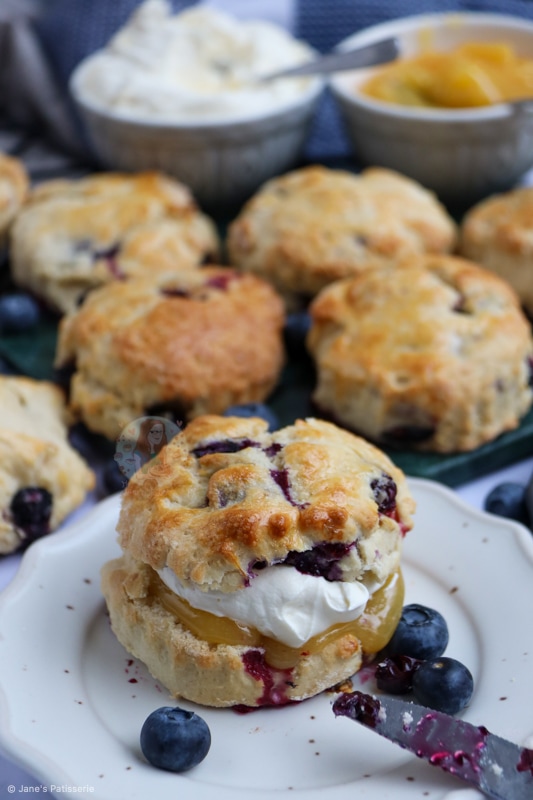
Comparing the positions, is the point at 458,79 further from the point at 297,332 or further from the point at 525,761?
the point at 525,761

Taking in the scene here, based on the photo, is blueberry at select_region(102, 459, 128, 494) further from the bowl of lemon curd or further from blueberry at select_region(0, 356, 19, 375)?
the bowl of lemon curd

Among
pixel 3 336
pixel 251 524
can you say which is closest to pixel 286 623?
pixel 251 524

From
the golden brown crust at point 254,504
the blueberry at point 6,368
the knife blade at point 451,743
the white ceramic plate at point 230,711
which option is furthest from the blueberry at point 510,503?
the blueberry at point 6,368

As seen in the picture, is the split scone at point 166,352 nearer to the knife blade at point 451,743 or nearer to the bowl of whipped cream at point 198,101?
the bowl of whipped cream at point 198,101

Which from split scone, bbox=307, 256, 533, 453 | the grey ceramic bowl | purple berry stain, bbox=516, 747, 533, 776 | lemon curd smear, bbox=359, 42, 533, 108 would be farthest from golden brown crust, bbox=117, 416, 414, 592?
lemon curd smear, bbox=359, 42, 533, 108

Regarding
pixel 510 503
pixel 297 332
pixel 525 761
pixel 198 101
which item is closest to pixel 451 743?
pixel 525 761

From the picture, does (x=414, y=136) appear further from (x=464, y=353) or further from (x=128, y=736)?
(x=128, y=736)
